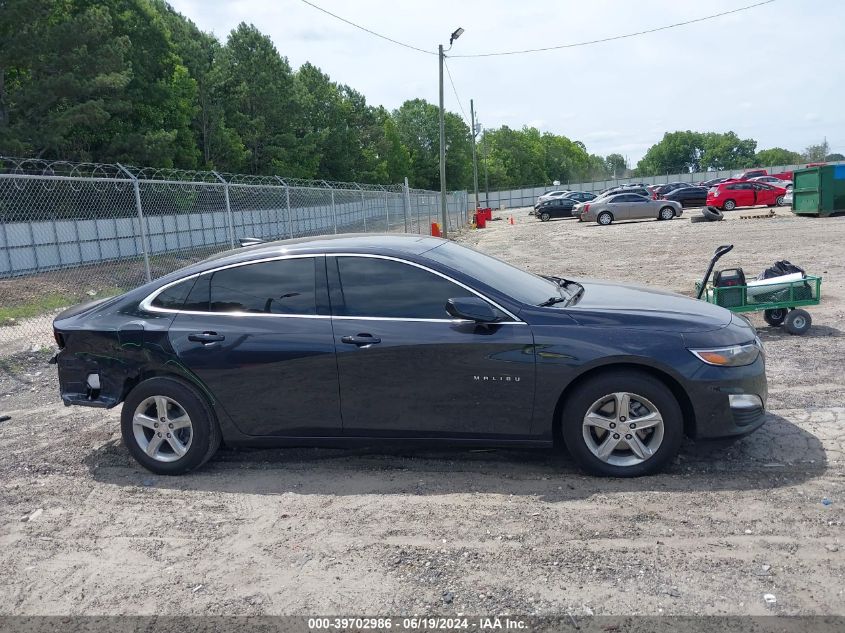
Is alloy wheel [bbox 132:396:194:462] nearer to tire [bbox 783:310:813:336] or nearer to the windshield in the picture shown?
the windshield

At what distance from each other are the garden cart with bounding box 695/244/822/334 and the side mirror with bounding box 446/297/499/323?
176 inches

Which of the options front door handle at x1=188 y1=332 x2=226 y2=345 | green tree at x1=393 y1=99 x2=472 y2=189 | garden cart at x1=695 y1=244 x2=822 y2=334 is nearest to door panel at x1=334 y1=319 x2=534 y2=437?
front door handle at x1=188 y1=332 x2=226 y2=345

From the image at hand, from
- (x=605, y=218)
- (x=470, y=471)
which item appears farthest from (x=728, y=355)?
(x=605, y=218)

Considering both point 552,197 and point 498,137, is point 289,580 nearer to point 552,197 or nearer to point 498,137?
point 552,197

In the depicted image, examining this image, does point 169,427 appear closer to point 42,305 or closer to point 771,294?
point 771,294

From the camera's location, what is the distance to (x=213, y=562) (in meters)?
3.70

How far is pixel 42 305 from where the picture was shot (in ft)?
43.2

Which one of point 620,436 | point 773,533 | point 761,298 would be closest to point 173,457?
point 620,436

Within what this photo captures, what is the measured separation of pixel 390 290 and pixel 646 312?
65.2 inches

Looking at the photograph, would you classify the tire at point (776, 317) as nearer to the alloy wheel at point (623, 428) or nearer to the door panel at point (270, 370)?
the alloy wheel at point (623, 428)

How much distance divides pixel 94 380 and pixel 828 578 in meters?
4.55

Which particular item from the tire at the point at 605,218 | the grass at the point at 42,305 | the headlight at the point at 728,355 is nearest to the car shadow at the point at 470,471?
the headlight at the point at 728,355

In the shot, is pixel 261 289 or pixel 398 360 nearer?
pixel 398 360

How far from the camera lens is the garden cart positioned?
802 centimetres
